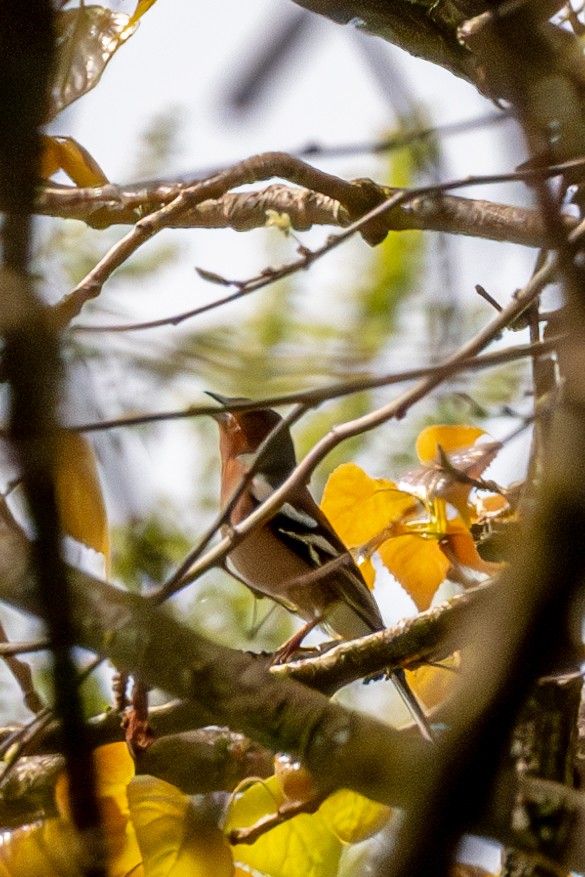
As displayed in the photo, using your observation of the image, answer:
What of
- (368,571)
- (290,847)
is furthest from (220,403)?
(290,847)

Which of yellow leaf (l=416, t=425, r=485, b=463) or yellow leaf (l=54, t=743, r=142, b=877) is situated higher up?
yellow leaf (l=416, t=425, r=485, b=463)

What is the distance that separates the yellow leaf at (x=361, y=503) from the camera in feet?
6.53

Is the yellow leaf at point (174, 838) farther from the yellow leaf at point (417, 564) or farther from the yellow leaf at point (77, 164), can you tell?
the yellow leaf at point (77, 164)

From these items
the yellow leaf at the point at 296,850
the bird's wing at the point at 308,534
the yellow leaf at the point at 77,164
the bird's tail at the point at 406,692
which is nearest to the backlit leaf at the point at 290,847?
the yellow leaf at the point at 296,850

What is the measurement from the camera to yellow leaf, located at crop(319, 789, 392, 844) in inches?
64.6

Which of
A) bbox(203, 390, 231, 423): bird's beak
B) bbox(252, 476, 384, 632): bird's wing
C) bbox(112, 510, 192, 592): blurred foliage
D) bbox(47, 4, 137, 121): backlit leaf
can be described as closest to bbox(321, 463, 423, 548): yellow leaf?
bbox(203, 390, 231, 423): bird's beak

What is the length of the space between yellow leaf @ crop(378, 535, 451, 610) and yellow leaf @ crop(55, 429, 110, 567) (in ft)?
2.34

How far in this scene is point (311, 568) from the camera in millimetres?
3615

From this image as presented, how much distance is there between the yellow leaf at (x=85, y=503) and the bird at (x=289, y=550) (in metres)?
0.98

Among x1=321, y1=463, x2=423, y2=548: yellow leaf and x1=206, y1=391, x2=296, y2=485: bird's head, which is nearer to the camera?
x1=321, y1=463, x2=423, y2=548: yellow leaf

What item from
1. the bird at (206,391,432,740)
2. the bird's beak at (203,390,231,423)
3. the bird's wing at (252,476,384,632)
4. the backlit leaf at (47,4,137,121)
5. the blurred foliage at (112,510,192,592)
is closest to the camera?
the blurred foliage at (112,510,192,592)

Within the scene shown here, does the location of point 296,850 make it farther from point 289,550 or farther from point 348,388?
point 289,550

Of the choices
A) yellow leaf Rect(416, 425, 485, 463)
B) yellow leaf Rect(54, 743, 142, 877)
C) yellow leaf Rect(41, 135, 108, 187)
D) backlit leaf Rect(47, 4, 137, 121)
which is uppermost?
backlit leaf Rect(47, 4, 137, 121)

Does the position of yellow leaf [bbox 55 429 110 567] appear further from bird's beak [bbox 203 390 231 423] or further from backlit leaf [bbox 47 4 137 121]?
backlit leaf [bbox 47 4 137 121]
